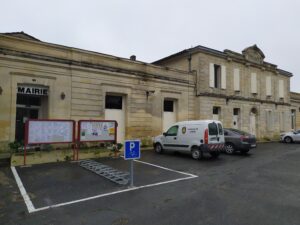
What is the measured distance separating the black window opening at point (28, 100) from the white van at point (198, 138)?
7.46 metres

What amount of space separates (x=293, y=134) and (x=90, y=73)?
65.4 feet

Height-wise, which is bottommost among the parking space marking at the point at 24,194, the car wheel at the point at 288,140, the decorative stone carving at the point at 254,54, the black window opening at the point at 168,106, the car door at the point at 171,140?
the parking space marking at the point at 24,194

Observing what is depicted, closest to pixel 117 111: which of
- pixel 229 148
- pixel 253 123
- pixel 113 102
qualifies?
pixel 113 102

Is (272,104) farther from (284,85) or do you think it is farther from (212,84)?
(212,84)

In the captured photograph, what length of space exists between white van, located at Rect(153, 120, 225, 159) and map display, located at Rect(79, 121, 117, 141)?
3266 millimetres

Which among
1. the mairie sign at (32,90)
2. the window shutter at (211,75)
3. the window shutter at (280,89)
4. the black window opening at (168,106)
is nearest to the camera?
the mairie sign at (32,90)

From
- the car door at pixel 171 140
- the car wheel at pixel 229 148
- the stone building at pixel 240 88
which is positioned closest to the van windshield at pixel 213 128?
the car door at pixel 171 140

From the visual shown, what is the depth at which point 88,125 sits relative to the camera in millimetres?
11453

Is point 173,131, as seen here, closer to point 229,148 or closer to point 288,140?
point 229,148

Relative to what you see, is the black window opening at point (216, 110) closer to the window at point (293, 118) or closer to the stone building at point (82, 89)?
the stone building at point (82, 89)

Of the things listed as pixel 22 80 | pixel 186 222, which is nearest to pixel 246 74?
pixel 22 80

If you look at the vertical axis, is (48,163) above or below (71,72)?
below

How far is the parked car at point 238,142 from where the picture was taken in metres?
13.4

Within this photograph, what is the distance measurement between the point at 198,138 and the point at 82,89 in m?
6.98
